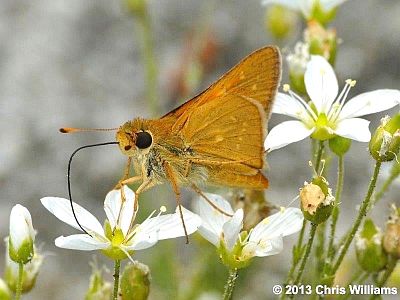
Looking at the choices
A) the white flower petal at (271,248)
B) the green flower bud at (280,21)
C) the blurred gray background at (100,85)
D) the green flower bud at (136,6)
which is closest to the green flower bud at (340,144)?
the white flower petal at (271,248)

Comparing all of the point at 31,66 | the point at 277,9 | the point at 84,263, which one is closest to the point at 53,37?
the point at 31,66

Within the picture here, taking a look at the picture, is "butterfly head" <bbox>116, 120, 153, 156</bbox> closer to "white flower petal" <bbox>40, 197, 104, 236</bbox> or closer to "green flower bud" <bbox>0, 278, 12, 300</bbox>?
"white flower petal" <bbox>40, 197, 104, 236</bbox>

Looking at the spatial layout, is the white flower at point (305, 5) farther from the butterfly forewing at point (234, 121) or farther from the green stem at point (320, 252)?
the green stem at point (320, 252)

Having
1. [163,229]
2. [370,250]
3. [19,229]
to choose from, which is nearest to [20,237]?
[19,229]

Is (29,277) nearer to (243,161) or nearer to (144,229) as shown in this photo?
(144,229)

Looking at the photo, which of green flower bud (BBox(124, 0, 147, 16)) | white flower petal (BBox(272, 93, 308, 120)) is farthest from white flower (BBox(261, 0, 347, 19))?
green flower bud (BBox(124, 0, 147, 16))

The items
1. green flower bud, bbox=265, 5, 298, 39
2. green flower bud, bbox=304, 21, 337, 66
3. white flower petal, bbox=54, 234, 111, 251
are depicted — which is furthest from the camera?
green flower bud, bbox=265, 5, 298, 39
